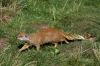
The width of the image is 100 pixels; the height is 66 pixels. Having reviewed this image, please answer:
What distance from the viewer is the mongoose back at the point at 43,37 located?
7.38 meters

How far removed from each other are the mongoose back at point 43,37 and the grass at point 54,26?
0.38ft

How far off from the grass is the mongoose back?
116 millimetres

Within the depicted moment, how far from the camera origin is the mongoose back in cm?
738

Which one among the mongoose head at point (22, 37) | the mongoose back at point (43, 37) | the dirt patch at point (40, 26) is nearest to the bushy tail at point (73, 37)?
the mongoose back at point (43, 37)

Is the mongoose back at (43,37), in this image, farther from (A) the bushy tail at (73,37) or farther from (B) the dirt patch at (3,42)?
(B) the dirt patch at (3,42)

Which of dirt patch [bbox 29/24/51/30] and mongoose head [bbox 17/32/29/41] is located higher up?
mongoose head [bbox 17/32/29/41]

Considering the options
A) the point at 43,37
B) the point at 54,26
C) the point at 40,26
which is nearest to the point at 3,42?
the point at 43,37

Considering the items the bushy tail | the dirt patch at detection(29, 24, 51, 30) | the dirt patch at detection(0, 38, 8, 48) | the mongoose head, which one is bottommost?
the dirt patch at detection(0, 38, 8, 48)

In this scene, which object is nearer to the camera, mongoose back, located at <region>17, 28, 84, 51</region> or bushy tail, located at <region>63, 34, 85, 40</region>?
mongoose back, located at <region>17, 28, 84, 51</region>

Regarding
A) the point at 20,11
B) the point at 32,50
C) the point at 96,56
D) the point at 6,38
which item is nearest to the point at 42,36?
the point at 32,50

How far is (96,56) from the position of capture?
20.5 ft

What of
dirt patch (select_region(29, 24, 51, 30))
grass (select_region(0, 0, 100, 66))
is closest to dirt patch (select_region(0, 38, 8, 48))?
grass (select_region(0, 0, 100, 66))

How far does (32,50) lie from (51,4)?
148 inches

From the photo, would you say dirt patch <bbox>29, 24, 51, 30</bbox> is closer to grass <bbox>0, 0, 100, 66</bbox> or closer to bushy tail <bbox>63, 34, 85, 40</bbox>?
A: grass <bbox>0, 0, 100, 66</bbox>
